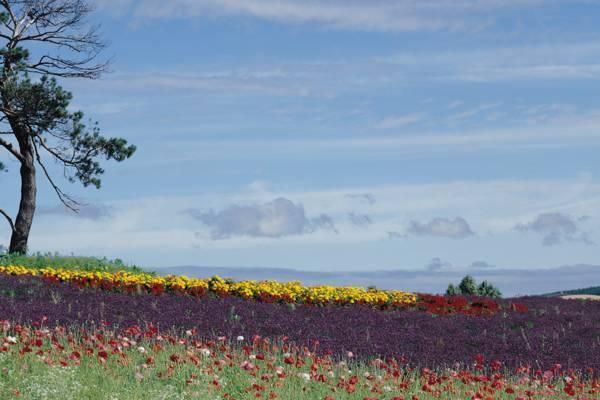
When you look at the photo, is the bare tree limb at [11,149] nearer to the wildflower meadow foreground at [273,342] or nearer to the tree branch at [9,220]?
the tree branch at [9,220]

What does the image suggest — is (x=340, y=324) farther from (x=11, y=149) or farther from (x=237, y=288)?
(x=11, y=149)

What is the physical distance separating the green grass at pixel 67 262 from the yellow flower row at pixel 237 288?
185 inches

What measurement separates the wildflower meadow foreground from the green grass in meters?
5.03

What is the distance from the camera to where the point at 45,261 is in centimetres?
2392

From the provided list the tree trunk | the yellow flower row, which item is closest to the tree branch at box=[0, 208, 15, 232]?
the tree trunk

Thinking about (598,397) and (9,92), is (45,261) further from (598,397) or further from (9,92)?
(598,397)

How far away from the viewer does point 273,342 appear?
11.1 metres

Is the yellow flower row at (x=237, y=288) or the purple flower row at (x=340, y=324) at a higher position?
the yellow flower row at (x=237, y=288)

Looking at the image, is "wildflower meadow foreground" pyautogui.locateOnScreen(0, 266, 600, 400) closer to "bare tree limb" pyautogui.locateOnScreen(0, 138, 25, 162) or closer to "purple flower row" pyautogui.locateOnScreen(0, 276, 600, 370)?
"purple flower row" pyautogui.locateOnScreen(0, 276, 600, 370)

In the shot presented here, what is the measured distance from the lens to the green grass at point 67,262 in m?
23.3

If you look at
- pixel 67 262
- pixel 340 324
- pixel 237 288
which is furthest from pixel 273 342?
pixel 67 262

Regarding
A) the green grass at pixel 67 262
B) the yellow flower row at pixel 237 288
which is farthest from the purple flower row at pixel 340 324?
the green grass at pixel 67 262

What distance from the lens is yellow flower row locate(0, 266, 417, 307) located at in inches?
642

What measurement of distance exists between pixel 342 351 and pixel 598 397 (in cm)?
324
